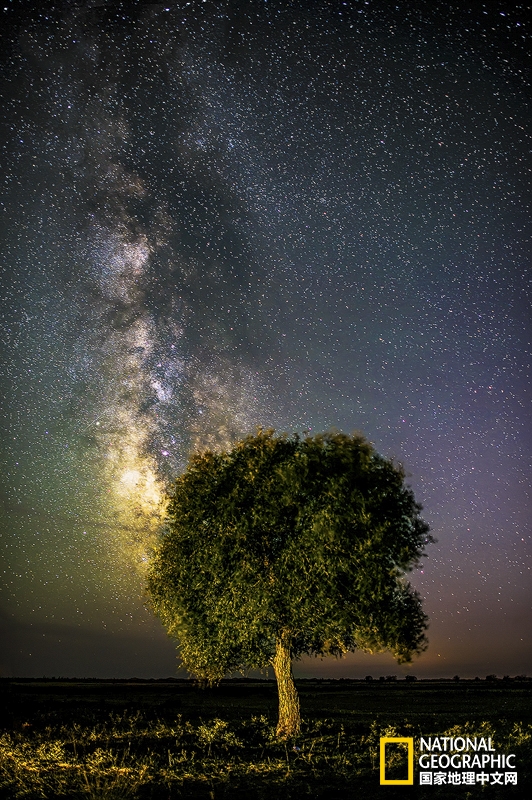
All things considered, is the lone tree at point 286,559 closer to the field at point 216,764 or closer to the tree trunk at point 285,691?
the tree trunk at point 285,691

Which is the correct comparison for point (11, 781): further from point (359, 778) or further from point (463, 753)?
point (463, 753)

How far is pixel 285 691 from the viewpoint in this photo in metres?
29.5

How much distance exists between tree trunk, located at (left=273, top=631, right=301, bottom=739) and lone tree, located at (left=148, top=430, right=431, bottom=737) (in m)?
0.05

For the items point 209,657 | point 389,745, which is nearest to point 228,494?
point 209,657

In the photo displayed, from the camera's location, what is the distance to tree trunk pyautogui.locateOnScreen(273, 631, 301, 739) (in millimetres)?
28609

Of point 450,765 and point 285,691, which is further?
point 285,691

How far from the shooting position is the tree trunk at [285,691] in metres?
28.6

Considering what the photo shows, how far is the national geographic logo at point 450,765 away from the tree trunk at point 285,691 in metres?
7.37

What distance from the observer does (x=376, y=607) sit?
2853 cm

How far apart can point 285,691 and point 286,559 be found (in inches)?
260

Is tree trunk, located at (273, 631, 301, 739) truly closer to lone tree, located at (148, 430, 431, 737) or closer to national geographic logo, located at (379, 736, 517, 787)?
lone tree, located at (148, 430, 431, 737)

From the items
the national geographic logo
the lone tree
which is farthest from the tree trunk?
the national geographic logo

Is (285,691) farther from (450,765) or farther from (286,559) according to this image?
(450,765)

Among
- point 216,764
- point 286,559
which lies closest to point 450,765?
point 216,764
